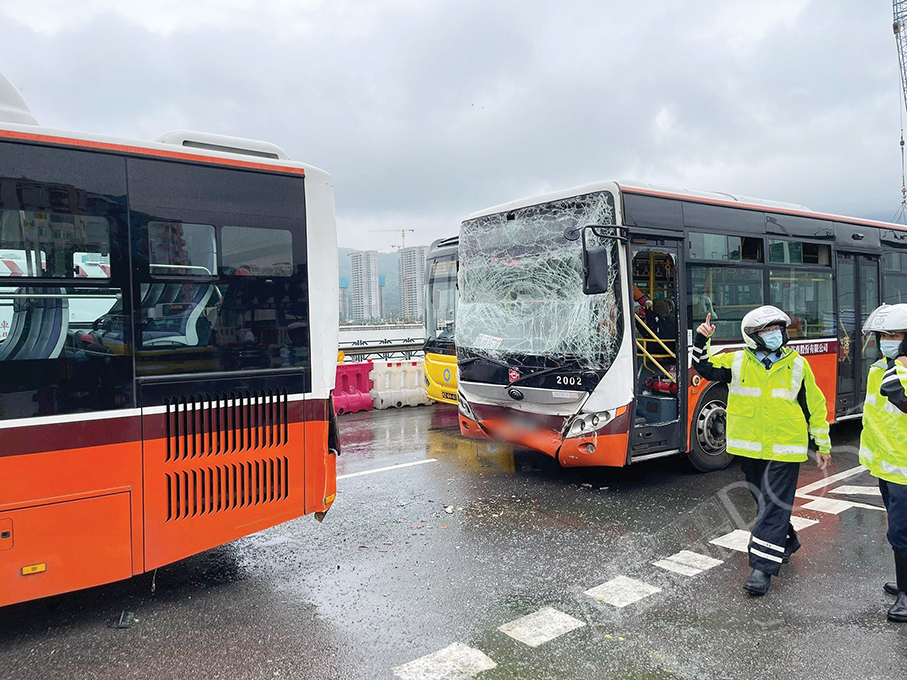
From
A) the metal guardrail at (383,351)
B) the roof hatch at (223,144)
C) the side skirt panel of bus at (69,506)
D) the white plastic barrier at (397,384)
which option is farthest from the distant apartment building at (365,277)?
the side skirt panel of bus at (69,506)

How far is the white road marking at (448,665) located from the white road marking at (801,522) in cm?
349

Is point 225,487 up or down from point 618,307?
down

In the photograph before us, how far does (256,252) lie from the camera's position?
4617 mm

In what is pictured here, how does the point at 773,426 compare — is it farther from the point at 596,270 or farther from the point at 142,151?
the point at 142,151

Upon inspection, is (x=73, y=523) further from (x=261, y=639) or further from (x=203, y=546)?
(x=261, y=639)

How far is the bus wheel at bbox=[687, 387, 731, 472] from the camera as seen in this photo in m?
7.34

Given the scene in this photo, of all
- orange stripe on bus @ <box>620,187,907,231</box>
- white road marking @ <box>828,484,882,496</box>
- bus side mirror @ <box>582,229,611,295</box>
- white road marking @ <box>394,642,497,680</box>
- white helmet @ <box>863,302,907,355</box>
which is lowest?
white road marking @ <box>394,642,497,680</box>

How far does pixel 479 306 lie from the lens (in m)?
7.70

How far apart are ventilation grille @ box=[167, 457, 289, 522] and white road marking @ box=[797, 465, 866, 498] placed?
515 cm

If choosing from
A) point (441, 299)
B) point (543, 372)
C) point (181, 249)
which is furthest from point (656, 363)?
point (441, 299)

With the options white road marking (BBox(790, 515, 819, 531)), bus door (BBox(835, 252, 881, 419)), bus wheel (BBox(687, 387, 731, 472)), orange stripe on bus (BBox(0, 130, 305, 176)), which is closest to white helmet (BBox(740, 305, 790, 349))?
white road marking (BBox(790, 515, 819, 531))

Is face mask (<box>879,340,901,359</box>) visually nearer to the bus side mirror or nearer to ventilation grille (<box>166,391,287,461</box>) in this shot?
the bus side mirror

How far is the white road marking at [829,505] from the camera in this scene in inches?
243

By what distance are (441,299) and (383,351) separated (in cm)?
265
